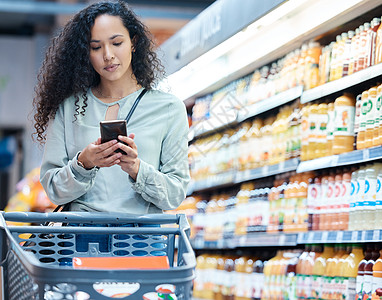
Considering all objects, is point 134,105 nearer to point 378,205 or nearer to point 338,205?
point 378,205

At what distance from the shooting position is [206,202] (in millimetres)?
6914

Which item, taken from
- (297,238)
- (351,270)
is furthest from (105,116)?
(297,238)

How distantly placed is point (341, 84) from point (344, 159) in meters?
0.42

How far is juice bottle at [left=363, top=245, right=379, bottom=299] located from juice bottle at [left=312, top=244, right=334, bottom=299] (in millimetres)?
483

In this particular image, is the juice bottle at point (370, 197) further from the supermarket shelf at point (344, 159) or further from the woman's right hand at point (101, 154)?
the woman's right hand at point (101, 154)

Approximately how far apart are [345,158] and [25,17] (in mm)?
9813

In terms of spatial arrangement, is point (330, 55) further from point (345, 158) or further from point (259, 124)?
point (259, 124)

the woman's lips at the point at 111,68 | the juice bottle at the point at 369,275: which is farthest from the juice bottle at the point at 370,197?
the woman's lips at the point at 111,68

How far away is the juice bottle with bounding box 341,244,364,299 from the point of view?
155 inches

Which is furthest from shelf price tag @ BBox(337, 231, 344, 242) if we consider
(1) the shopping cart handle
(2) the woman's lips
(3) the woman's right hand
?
(3) the woman's right hand

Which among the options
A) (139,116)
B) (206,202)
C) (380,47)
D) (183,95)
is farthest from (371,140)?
(206,202)

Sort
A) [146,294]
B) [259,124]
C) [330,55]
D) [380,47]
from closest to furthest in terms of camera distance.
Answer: [146,294] < [380,47] < [330,55] < [259,124]

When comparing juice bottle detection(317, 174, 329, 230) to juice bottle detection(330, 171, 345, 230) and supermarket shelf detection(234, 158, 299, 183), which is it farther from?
Result: supermarket shelf detection(234, 158, 299, 183)

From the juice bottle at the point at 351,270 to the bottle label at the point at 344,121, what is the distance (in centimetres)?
64
